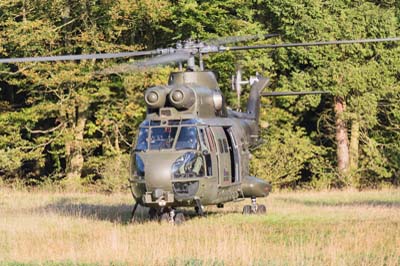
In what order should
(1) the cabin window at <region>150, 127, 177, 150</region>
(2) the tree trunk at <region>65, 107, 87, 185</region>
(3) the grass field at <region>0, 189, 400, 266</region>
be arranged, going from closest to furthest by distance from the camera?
(3) the grass field at <region>0, 189, 400, 266</region>, (1) the cabin window at <region>150, 127, 177, 150</region>, (2) the tree trunk at <region>65, 107, 87, 185</region>

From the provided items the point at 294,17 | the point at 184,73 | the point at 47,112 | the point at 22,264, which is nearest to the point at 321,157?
the point at 294,17

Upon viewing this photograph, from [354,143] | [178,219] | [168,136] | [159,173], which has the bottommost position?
[178,219]

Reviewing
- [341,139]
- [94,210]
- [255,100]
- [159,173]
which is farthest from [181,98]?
A: [341,139]

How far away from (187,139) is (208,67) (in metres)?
18.5

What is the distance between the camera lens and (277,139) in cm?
3600

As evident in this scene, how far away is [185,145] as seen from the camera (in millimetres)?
16828

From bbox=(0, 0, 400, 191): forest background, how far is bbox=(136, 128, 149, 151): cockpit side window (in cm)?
1596

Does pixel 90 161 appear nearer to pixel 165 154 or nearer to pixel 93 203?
pixel 93 203

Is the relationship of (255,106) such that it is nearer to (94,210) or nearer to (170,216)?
(94,210)

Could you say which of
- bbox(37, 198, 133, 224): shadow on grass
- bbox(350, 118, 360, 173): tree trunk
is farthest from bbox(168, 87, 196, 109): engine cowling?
bbox(350, 118, 360, 173): tree trunk

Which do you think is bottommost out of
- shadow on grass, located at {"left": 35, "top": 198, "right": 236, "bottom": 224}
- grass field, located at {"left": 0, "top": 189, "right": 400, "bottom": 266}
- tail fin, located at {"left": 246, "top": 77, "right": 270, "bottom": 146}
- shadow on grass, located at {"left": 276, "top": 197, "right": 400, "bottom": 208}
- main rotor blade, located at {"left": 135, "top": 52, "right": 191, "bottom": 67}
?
shadow on grass, located at {"left": 276, "top": 197, "right": 400, "bottom": 208}

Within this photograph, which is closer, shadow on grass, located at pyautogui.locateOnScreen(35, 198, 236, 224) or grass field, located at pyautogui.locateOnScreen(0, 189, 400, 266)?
grass field, located at pyautogui.locateOnScreen(0, 189, 400, 266)

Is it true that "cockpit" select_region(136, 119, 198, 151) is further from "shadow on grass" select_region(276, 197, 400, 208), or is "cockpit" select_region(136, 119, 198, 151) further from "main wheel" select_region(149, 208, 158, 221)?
"shadow on grass" select_region(276, 197, 400, 208)

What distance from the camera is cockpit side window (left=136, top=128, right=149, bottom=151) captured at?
1688cm
